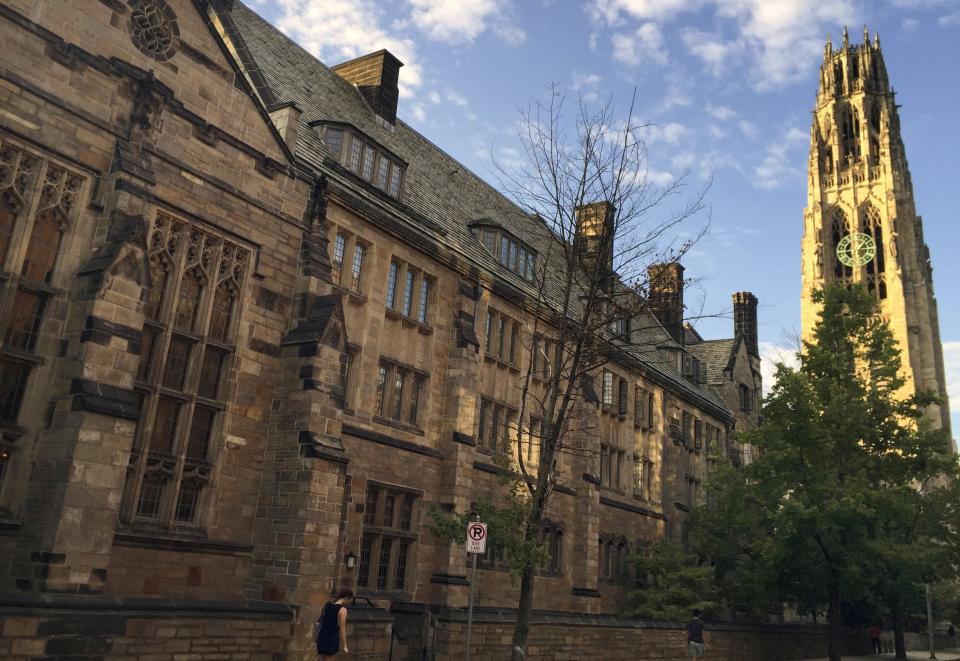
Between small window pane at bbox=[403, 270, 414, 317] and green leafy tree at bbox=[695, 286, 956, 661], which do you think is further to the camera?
green leafy tree at bbox=[695, 286, 956, 661]

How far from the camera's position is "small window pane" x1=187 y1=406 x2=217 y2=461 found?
15188 mm

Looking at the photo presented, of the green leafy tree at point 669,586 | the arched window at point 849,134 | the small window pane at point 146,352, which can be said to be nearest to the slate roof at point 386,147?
the small window pane at point 146,352

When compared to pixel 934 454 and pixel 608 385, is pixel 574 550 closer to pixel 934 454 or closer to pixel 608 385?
pixel 608 385

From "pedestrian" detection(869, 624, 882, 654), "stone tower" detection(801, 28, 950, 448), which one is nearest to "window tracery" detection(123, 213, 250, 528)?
"pedestrian" detection(869, 624, 882, 654)

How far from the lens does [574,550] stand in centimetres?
2731

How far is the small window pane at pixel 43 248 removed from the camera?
42.8ft

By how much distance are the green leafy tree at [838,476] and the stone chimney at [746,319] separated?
18853 mm

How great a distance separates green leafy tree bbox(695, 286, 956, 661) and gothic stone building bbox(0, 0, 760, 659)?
8798mm

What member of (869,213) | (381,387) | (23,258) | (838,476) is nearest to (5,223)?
(23,258)

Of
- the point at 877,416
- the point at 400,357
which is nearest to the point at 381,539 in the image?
the point at 400,357

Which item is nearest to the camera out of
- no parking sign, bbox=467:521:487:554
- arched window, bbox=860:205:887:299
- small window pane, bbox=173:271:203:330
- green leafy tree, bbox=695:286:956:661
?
no parking sign, bbox=467:521:487:554

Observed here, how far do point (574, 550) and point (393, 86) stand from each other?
672 inches

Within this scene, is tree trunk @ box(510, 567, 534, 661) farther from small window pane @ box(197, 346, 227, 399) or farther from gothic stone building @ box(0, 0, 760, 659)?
small window pane @ box(197, 346, 227, 399)

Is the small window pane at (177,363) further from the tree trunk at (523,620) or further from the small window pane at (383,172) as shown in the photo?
the small window pane at (383,172)
